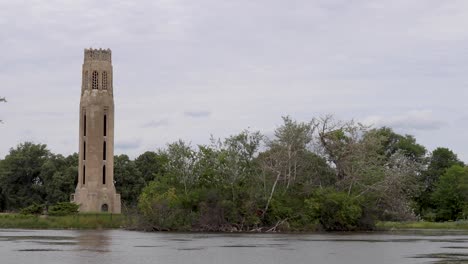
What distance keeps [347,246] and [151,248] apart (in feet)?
37.2

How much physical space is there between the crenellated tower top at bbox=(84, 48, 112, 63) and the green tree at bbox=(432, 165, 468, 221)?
5394 centimetres

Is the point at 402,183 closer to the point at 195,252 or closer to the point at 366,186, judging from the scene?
the point at 366,186

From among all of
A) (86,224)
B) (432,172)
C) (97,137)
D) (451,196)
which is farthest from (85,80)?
(451,196)

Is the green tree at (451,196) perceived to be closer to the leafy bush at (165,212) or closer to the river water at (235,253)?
the leafy bush at (165,212)

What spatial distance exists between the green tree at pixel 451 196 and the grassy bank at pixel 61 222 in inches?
1658

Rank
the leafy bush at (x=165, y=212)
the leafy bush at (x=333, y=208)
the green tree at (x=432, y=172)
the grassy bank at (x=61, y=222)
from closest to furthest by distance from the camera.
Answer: the leafy bush at (x=333, y=208) → the leafy bush at (x=165, y=212) → the grassy bank at (x=61, y=222) → the green tree at (x=432, y=172)

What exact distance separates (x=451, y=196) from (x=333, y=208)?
115 feet

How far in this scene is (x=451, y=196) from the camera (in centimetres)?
10294

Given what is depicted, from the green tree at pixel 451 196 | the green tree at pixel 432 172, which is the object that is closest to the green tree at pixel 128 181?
the green tree at pixel 432 172

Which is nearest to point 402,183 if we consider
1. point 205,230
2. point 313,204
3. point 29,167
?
point 313,204

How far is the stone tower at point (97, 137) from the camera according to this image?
12150cm

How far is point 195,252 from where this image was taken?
138ft

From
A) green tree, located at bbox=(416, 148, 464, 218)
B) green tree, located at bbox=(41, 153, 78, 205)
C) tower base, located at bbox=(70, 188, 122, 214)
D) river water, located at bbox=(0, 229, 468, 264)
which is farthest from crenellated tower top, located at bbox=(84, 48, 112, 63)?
river water, located at bbox=(0, 229, 468, 264)

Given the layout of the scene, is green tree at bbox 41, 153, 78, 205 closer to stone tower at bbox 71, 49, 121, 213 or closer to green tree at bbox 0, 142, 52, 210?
green tree at bbox 0, 142, 52, 210
